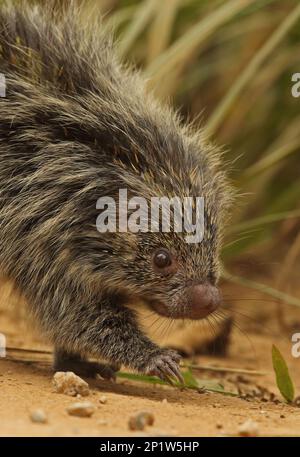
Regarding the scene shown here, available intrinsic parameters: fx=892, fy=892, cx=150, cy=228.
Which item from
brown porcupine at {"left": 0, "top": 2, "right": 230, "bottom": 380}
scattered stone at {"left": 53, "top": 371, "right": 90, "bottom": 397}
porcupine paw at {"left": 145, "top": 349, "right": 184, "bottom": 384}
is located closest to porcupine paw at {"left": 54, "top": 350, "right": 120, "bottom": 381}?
brown porcupine at {"left": 0, "top": 2, "right": 230, "bottom": 380}

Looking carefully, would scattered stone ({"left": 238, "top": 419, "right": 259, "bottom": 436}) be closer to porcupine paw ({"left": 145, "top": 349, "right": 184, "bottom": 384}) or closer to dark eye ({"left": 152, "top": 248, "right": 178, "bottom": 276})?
porcupine paw ({"left": 145, "top": 349, "right": 184, "bottom": 384})

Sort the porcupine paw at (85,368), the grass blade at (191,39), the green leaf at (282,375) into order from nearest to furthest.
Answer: the green leaf at (282,375)
the porcupine paw at (85,368)
the grass blade at (191,39)

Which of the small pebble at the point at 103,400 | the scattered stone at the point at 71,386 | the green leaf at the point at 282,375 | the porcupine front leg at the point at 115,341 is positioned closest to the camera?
the small pebble at the point at 103,400

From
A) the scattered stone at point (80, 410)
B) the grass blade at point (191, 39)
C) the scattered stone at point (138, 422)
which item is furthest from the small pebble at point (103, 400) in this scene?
the grass blade at point (191, 39)

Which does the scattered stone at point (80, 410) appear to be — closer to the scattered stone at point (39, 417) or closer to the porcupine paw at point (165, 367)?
the scattered stone at point (39, 417)

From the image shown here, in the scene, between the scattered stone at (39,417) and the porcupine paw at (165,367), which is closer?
the scattered stone at (39,417)
